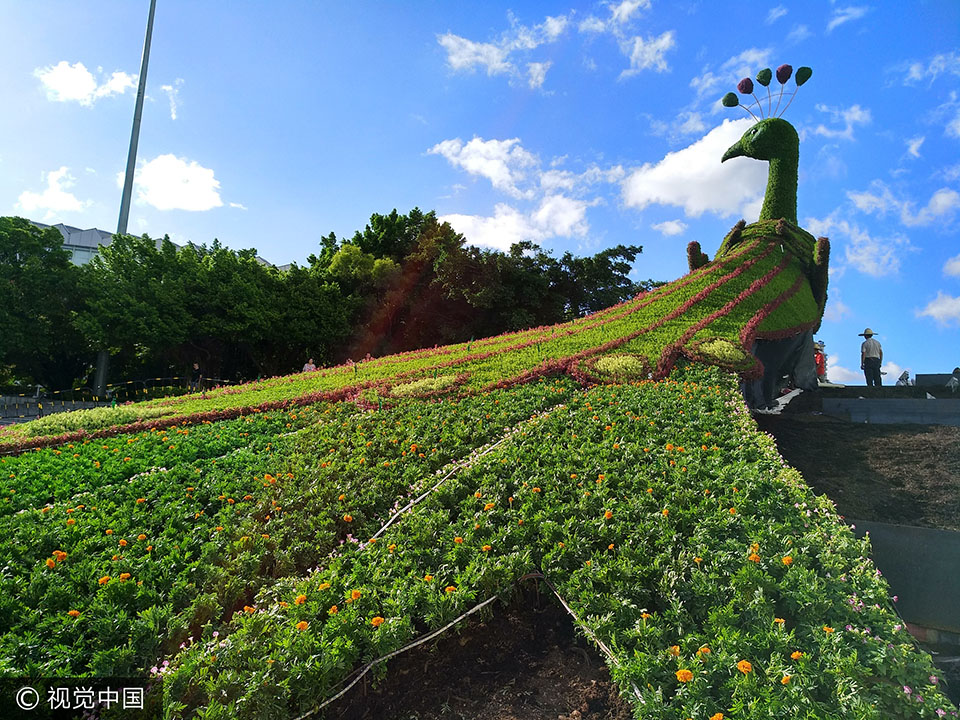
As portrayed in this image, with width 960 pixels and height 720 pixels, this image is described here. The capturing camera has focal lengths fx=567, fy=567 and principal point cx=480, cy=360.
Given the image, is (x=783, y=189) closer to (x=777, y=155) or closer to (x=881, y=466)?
(x=777, y=155)

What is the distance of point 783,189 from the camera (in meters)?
13.8

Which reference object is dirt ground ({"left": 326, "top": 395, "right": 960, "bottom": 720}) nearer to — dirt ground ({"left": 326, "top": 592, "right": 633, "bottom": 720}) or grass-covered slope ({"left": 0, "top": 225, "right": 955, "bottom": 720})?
dirt ground ({"left": 326, "top": 592, "right": 633, "bottom": 720})

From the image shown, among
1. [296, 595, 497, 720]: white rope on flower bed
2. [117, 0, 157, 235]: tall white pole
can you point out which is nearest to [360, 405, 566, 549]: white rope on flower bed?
[296, 595, 497, 720]: white rope on flower bed

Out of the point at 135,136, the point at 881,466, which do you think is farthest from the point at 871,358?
the point at 135,136

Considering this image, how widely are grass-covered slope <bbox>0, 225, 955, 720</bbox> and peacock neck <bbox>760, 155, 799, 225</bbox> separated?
8.77m

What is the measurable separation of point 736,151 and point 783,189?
67.8 inches

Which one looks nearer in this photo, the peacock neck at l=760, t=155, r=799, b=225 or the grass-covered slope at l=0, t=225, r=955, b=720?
the grass-covered slope at l=0, t=225, r=955, b=720

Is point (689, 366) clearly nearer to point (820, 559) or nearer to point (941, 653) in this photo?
point (941, 653)

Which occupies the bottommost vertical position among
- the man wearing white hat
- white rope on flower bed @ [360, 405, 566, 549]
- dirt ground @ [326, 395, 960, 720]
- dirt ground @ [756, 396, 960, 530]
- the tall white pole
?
dirt ground @ [326, 395, 960, 720]

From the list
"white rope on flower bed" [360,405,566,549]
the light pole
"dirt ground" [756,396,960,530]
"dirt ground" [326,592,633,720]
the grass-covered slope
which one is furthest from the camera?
the light pole

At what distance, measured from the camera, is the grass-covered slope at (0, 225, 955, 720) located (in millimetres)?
2822

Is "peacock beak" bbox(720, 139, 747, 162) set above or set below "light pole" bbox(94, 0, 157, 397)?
→ below

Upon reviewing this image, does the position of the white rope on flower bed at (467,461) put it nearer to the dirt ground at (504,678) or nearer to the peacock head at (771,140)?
the dirt ground at (504,678)

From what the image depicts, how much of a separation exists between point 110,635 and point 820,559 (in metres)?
4.33
